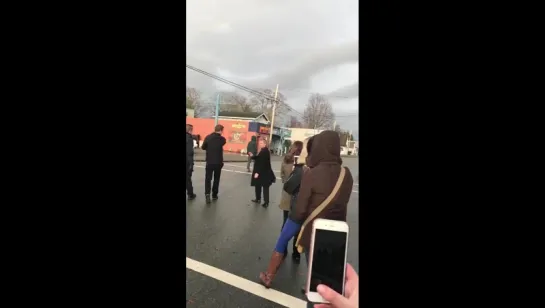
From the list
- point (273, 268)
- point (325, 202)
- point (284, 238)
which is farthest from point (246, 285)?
point (325, 202)

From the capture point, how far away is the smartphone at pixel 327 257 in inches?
36.9

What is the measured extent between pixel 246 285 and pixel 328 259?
5.60 ft

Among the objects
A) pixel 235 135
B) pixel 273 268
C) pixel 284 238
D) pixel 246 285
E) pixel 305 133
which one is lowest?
pixel 246 285

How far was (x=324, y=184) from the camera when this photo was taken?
189cm

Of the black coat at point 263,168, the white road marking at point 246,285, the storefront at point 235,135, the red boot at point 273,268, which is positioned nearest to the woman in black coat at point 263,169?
the black coat at point 263,168

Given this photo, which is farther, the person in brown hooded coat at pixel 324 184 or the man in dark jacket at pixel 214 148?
the man in dark jacket at pixel 214 148

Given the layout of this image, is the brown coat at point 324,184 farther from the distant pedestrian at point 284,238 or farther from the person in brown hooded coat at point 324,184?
the distant pedestrian at point 284,238

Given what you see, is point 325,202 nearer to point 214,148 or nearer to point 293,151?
point 293,151
